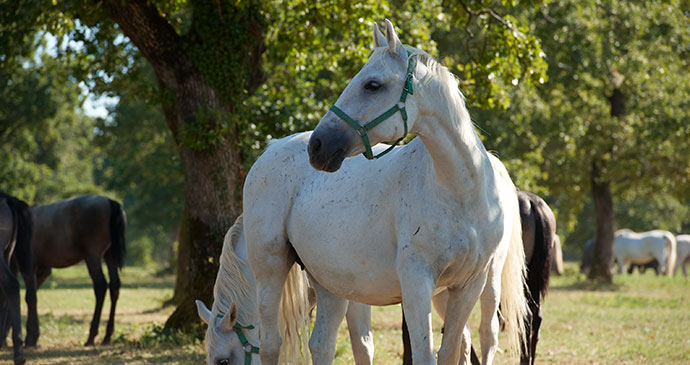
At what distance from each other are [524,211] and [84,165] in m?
37.0

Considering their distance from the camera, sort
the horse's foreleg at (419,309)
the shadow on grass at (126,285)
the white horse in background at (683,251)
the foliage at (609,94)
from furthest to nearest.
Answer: the white horse in background at (683,251) → the shadow on grass at (126,285) → the foliage at (609,94) → the horse's foreleg at (419,309)

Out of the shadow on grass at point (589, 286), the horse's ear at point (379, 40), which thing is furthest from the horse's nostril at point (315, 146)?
the shadow on grass at point (589, 286)

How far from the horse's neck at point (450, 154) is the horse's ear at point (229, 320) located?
2.04 meters

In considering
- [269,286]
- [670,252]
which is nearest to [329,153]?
[269,286]

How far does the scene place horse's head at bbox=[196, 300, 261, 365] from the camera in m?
4.77

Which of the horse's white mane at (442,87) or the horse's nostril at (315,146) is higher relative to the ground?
the horse's white mane at (442,87)

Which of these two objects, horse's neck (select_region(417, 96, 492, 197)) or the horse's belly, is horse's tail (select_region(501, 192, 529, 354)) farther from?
horse's neck (select_region(417, 96, 492, 197))

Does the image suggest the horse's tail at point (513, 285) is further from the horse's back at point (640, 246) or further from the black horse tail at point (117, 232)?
the horse's back at point (640, 246)

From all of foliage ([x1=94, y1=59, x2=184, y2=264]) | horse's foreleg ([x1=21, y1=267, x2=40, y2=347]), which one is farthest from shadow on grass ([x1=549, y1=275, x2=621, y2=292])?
horse's foreleg ([x1=21, y1=267, x2=40, y2=347])

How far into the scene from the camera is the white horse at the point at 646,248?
2805 centimetres

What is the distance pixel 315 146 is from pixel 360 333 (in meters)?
2.00

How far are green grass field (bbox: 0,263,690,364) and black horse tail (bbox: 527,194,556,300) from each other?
87 cm

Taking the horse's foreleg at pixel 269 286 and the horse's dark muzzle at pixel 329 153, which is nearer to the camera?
the horse's dark muzzle at pixel 329 153

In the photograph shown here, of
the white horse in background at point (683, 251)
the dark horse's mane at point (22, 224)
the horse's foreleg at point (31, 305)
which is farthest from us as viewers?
the white horse in background at point (683, 251)
